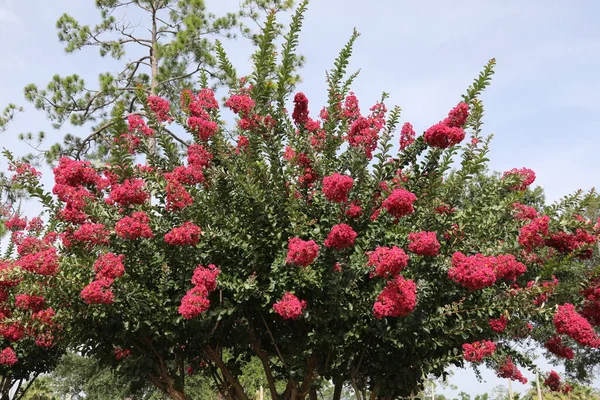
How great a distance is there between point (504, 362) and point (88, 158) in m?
12.7

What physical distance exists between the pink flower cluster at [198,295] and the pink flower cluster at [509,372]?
4454 millimetres

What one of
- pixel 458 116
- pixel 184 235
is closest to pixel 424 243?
pixel 458 116

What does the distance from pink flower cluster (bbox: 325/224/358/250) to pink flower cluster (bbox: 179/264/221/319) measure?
137 cm

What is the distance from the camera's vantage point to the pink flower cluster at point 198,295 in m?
5.57

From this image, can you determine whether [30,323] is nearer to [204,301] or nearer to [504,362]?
[204,301]

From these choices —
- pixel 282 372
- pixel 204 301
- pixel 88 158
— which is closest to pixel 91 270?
pixel 204 301

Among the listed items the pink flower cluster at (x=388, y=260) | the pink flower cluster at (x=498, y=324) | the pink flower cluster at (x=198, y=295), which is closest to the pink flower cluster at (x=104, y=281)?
the pink flower cluster at (x=198, y=295)

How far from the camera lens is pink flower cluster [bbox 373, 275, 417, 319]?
514 cm

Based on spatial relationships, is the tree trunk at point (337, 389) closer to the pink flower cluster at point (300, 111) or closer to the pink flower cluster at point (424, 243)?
the pink flower cluster at point (424, 243)

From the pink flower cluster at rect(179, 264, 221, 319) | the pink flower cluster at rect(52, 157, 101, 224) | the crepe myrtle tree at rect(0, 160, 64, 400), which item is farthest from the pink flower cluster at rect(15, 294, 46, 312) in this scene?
the pink flower cluster at rect(179, 264, 221, 319)

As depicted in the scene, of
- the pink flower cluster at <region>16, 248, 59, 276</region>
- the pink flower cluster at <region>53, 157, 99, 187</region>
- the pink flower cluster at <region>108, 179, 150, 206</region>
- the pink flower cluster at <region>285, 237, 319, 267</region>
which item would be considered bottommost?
the pink flower cluster at <region>285, 237, 319, 267</region>

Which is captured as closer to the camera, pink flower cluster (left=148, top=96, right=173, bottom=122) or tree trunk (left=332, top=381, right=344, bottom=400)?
pink flower cluster (left=148, top=96, right=173, bottom=122)

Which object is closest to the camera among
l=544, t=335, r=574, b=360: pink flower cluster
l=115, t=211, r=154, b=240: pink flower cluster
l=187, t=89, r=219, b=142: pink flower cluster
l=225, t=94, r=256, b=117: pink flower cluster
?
l=115, t=211, r=154, b=240: pink flower cluster

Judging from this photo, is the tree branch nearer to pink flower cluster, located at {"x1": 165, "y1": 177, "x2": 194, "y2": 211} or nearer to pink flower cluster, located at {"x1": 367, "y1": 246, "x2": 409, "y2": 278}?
pink flower cluster, located at {"x1": 165, "y1": 177, "x2": 194, "y2": 211}
